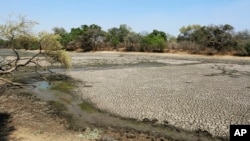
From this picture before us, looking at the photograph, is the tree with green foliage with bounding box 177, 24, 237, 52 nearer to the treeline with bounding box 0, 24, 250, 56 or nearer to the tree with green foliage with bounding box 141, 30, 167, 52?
the treeline with bounding box 0, 24, 250, 56

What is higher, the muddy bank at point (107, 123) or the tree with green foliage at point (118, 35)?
the tree with green foliage at point (118, 35)

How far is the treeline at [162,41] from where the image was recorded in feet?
253

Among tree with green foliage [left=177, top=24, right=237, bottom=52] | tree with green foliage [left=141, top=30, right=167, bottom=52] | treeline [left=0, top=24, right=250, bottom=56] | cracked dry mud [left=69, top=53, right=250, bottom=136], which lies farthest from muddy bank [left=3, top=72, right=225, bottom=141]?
tree with green foliage [left=141, top=30, right=167, bottom=52]

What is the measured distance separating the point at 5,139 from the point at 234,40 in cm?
7260

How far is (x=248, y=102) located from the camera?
20594mm

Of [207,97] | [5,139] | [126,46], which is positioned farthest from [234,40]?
[5,139]

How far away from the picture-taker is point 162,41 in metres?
89.8

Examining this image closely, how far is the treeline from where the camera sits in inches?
3036

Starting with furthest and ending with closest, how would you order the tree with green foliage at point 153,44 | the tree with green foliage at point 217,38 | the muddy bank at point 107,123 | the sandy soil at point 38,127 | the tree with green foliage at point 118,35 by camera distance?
the tree with green foliage at point 118,35 → the tree with green foliage at point 153,44 → the tree with green foliage at point 217,38 → the muddy bank at point 107,123 → the sandy soil at point 38,127

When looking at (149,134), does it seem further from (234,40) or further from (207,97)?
(234,40)

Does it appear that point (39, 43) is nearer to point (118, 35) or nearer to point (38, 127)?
point (38, 127)

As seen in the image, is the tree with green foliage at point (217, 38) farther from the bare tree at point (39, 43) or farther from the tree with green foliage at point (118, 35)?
the bare tree at point (39, 43)

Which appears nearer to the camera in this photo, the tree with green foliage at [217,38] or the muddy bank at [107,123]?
the muddy bank at [107,123]

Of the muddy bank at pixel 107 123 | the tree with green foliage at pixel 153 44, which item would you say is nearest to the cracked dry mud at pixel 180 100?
the muddy bank at pixel 107 123
